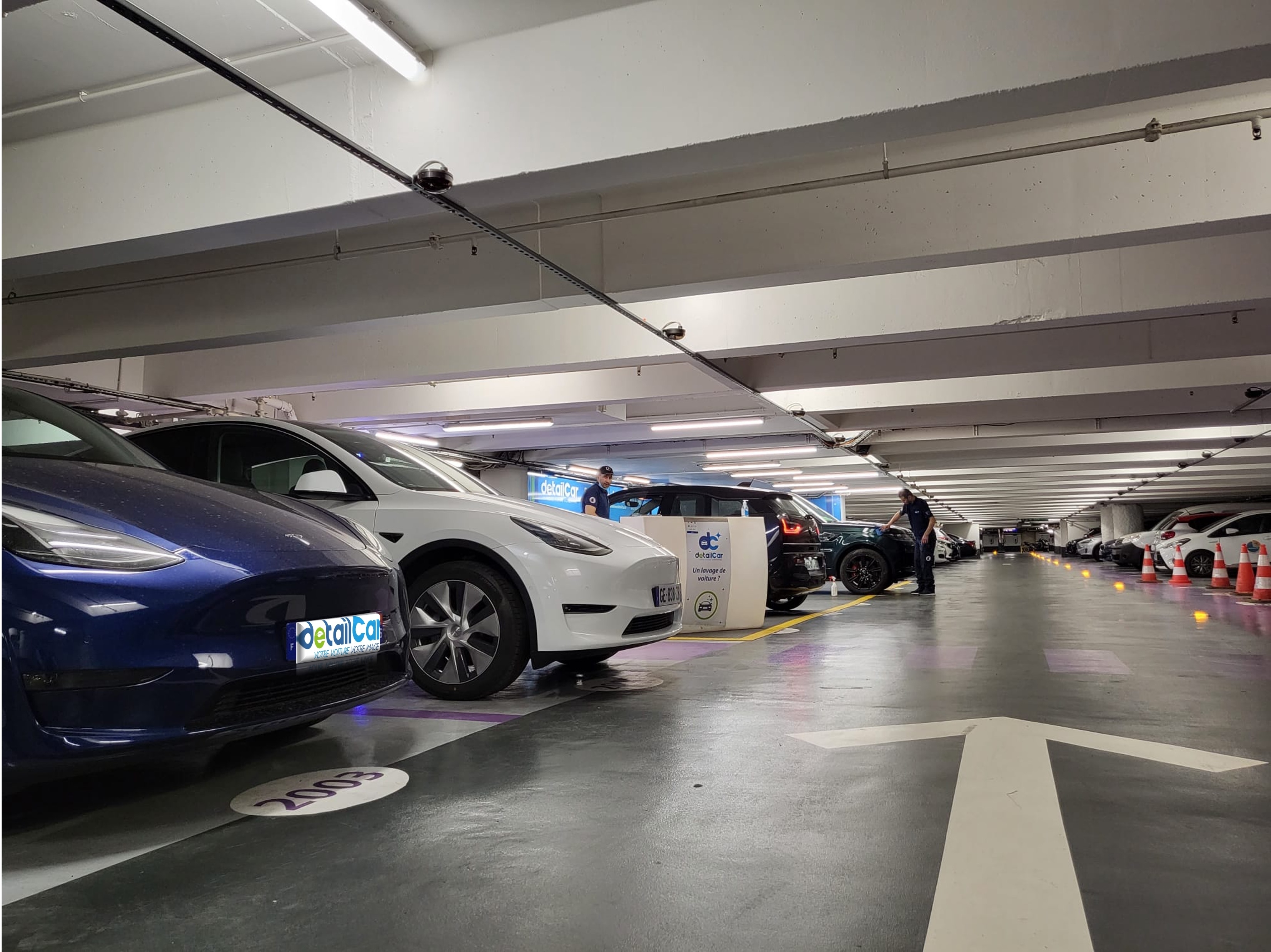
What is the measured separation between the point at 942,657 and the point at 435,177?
15.7 ft

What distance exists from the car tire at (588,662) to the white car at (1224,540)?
16732mm

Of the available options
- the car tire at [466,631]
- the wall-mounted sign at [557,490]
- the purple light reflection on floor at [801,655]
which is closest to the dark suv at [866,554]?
the purple light reflection on floor at [801,655]

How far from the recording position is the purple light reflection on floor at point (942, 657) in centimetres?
610

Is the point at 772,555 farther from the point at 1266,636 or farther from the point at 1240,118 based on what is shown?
the point at 1240,118

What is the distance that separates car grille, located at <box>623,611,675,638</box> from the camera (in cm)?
502

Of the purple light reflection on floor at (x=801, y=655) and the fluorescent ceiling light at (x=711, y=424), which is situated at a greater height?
the fluorescent ceiling light at (x=711, y=424)

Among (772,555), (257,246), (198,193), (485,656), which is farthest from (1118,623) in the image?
(257,246)

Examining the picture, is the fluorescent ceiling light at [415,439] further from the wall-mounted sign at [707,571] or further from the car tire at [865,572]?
the wall-mounted sign at [707,571]

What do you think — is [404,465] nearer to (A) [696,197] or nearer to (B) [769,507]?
(A) [696,197]

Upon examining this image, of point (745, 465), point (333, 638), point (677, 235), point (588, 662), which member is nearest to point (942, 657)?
point (588, 662)

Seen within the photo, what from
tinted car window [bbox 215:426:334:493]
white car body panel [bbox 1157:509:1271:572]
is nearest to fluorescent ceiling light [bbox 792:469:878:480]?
white car body panel [bbox 1157:509:1271:572]

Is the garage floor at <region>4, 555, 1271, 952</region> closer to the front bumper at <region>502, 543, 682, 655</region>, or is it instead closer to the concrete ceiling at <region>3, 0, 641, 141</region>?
the front bumper at <region>502, 543, 682, 655</region>

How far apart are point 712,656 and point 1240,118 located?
5.16 metres

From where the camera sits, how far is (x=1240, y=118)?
5992mm
